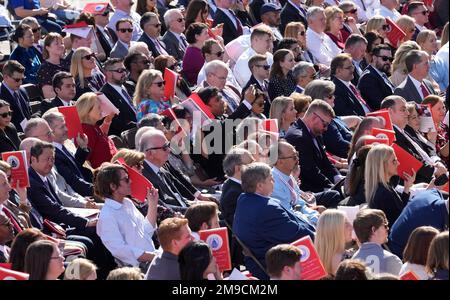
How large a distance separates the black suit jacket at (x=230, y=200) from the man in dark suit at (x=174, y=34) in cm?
567

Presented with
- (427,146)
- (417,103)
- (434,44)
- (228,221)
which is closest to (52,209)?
(228,221)

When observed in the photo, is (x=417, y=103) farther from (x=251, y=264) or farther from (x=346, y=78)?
(x=251, y=264)

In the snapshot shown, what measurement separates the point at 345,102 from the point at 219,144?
8.28ft

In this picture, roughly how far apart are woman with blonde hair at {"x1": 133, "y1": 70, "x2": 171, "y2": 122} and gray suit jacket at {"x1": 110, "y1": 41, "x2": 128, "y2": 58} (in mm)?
2148

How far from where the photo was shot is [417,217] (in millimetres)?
9508

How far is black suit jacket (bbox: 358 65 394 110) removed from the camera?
589 inches

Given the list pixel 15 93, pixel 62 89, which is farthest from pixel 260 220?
pixel 15 93

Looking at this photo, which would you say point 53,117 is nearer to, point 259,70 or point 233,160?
point 233,160

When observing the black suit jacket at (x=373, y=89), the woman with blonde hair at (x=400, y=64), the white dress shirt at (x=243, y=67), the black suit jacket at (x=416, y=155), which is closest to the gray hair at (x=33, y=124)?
the black suit jacket at (x=416, y=155)

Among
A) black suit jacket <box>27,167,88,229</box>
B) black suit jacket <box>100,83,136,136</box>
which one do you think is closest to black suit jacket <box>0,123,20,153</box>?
black suit jacket <box>27,167,88,229</box>

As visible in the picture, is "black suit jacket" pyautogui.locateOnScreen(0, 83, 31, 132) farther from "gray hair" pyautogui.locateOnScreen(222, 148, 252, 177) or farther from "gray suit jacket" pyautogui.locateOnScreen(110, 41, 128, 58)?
"gray hair" pyautogui.locateOnScreen(222, 148, 252, 177)

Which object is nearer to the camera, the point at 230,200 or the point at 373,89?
the point at 230,200

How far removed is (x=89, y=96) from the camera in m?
12.0

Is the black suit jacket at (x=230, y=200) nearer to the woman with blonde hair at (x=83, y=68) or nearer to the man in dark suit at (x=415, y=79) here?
the woman with blonde hair at (x=83, y=68)
